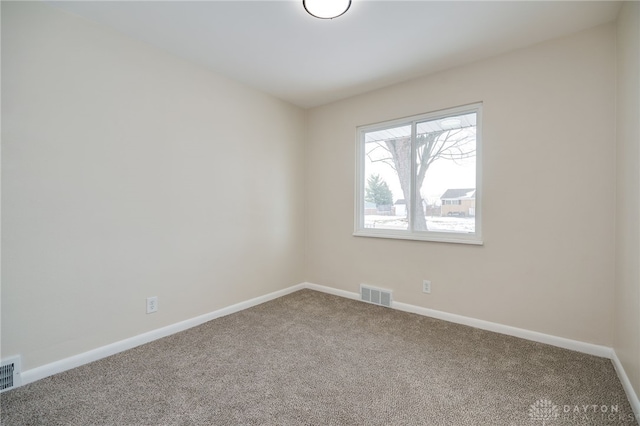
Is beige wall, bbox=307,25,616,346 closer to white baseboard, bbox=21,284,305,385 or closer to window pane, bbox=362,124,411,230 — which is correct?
window pane, bbox=362,124,411,230

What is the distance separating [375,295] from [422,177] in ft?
4.80

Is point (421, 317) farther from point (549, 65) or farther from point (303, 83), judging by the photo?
point (303, 83)

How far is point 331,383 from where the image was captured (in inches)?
→ 71.7

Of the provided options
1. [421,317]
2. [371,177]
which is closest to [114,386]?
[421,317]

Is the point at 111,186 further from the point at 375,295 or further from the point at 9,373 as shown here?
the point at 375,295

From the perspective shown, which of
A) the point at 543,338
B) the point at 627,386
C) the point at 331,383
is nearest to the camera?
the point at 627,386

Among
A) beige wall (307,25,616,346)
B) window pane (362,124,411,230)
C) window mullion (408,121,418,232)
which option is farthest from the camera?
window pane (362,124,411,230)

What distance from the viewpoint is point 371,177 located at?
3521mm

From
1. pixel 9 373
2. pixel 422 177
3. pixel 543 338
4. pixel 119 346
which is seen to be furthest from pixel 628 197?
pixel 9 373

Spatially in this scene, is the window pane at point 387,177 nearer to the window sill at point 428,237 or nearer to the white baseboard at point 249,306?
the window sill at point 428,237

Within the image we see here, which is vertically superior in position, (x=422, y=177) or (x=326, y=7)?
(x=326, y=7)

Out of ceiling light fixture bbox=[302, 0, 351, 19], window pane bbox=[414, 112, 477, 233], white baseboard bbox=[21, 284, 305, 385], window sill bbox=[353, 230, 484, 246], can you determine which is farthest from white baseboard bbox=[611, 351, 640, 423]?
white baseboard bbox=[21, 284, 305, 385]

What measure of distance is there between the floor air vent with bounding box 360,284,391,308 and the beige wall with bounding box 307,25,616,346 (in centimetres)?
12

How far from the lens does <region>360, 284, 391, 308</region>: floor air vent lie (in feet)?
10.6
